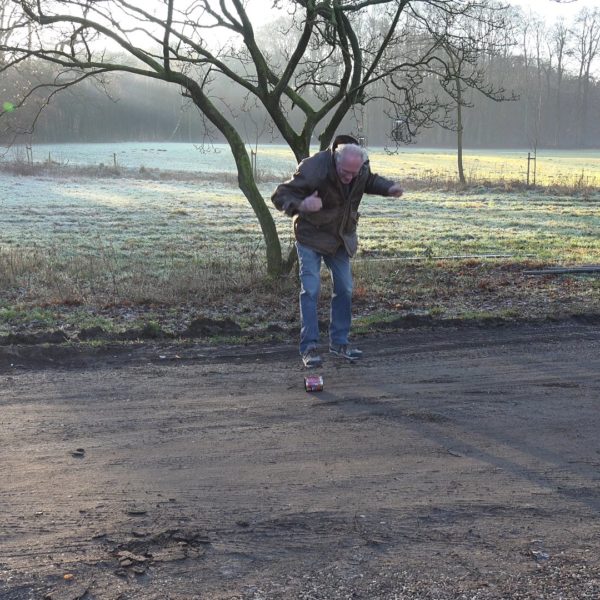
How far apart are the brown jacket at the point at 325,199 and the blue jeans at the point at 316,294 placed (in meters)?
0.11

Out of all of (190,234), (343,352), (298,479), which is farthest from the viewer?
(190,234)

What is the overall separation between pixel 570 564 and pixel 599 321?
5.71m

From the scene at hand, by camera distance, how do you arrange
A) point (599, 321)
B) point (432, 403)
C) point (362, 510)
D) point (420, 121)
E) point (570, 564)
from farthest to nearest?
point (420, 121)
point (599, 321)
point (432, 403)
point (362, 510)
point (570, 564)

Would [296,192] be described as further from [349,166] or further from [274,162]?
[274,162]

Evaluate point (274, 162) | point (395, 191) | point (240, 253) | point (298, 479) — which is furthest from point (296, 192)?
point (274, 162)

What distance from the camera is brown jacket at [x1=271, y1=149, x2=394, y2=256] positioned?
19.9ft

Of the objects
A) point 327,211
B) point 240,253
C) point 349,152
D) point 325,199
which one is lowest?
point 240,253

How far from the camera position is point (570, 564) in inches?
131

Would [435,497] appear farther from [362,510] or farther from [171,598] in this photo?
[171,598]

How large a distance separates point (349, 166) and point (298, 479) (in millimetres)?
2814

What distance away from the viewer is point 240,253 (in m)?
14.2

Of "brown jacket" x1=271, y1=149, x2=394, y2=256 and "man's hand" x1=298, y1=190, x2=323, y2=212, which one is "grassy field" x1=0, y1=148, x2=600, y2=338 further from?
"man's hand" x1=298, y1=190, x2=323, y2=212

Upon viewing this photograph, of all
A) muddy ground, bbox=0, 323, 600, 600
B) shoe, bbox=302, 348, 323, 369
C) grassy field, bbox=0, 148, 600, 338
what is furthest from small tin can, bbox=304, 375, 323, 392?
grassy field, bbox=0, 148, 600, 338

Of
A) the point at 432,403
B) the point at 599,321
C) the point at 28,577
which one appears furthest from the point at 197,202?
the point at 28,577
